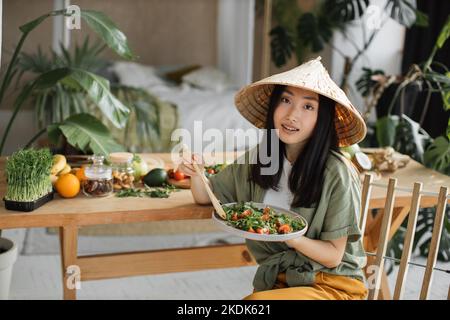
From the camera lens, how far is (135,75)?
5762 millimetres

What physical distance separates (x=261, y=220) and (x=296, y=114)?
13.4 inches

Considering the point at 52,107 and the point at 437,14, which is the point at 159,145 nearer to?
the point at 52,107

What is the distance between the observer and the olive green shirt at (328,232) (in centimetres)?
192

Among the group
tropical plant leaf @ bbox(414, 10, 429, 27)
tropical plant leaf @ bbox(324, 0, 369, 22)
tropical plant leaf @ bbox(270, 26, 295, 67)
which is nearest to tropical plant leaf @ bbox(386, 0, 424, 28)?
tropical plant leaf @ bbox(414, 10, 429, 27)

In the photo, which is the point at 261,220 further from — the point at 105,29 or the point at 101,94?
the point at 105,29

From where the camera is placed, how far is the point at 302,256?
6.43ft

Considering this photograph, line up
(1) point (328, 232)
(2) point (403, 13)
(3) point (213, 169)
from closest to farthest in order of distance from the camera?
(1) point (328, 232) < (3) point (213, 169) < (2) point (403, 13)

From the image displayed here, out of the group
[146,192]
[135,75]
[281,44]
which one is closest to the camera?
[146,192]

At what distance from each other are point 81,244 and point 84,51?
1151 mm

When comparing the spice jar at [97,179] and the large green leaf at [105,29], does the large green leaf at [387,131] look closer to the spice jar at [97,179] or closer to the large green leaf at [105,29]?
the large green leaf at [105,29]

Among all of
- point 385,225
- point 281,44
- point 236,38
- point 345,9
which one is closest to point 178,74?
point 236,38

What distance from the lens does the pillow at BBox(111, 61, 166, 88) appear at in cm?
568

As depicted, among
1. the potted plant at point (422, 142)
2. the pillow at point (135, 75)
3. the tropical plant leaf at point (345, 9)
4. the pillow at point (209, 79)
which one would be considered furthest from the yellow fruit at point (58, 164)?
the pillow at point (209, 79)
